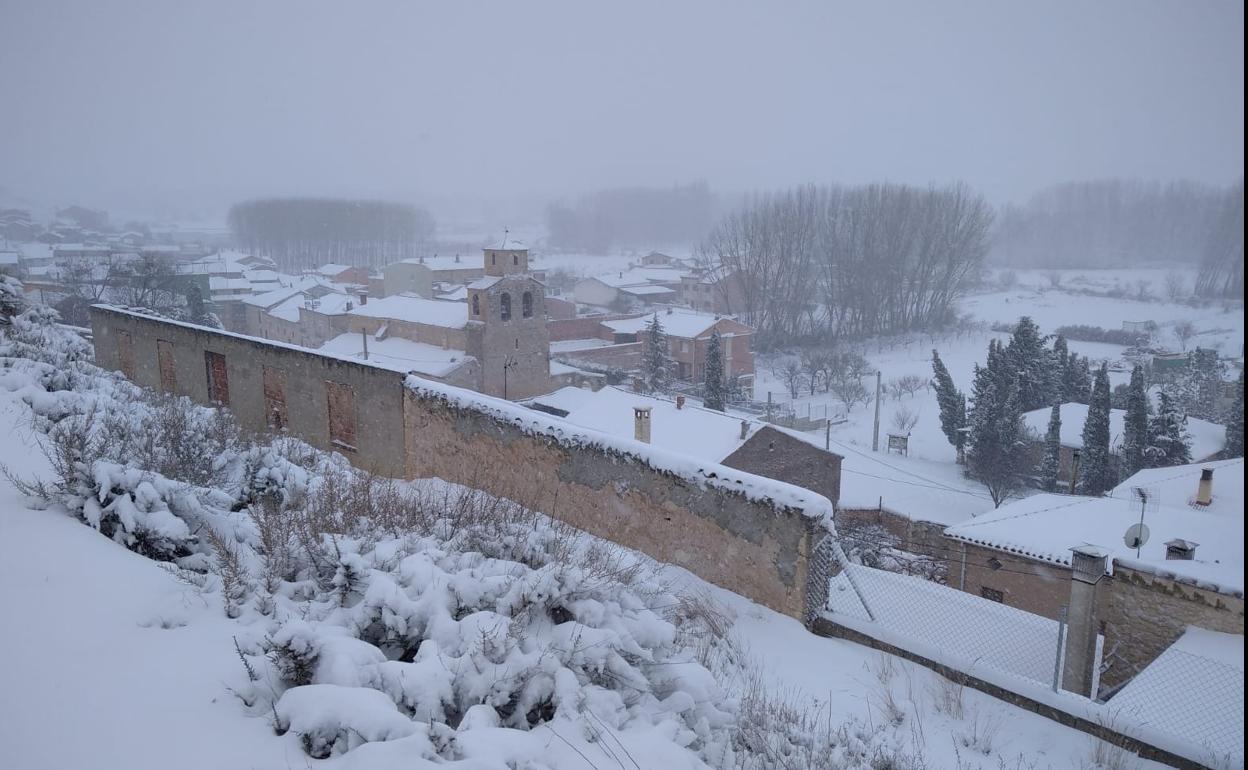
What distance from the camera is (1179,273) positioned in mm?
3402

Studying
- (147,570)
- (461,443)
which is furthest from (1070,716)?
(461,443)

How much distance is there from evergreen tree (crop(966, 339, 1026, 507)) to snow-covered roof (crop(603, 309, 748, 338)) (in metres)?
14.9

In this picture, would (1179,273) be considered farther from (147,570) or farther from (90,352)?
(90,352)

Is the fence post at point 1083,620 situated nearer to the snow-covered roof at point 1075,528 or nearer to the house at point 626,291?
the snow-covered roof at point 1075,528

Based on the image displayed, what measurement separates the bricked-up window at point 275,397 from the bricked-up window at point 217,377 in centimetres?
113

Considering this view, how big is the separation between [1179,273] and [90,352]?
1762 centimetres

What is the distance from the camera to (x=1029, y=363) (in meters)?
26.6

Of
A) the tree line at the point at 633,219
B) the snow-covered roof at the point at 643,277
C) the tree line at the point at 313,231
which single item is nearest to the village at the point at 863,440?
the snow-covered roof at the point at 643,277

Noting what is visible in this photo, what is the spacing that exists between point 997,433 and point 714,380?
10.8 metres

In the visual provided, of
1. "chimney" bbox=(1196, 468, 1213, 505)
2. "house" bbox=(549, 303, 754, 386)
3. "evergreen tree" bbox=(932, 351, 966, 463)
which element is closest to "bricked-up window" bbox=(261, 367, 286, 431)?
"chimney" bbox=(1196, 468, 1213, 505)

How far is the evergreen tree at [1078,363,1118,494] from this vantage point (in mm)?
22281

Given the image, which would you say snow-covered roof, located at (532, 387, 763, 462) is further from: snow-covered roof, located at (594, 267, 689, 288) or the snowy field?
snow-covered roof, located at (594, 267, 689, 288)

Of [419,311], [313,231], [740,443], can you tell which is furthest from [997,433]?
[313,231]

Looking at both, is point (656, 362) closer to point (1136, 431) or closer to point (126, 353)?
point (1136, 431)
